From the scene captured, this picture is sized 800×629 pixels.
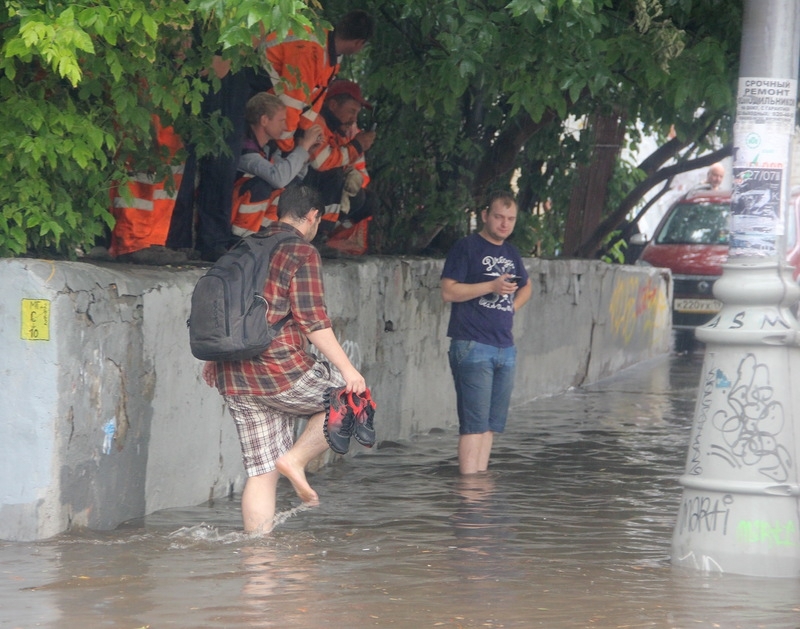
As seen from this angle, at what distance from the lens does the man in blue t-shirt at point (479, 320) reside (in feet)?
28.0

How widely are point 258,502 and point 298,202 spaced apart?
54.9 inches

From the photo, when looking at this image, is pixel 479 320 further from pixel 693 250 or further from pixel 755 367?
pixel 693 250

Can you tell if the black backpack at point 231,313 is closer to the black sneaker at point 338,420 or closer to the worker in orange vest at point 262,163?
the black sneaker at point 338,420

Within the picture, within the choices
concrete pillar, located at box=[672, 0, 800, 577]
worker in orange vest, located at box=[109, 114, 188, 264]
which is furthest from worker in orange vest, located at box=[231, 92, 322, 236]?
concrete pillar, located at box=[672, 0, 800, 577]

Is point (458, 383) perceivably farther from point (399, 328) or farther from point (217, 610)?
point (217, 610)

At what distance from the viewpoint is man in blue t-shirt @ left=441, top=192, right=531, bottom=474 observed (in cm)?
855

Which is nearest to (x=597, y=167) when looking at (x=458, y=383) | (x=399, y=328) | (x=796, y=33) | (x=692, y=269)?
(x=692, y=269)

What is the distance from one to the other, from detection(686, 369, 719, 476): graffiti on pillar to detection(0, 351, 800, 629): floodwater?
0.47 metres

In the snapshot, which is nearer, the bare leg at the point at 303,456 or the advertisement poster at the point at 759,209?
the advertisement poster at the point at 759,209

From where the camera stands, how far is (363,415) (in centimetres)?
625

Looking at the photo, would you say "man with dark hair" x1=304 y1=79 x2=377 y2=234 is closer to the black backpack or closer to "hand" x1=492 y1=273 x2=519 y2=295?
"hand" x1=492 y1=273 x2=519 y2=295

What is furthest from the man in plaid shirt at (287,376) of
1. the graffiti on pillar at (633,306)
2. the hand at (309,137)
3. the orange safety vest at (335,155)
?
the graffiti on pillar at (633,306)

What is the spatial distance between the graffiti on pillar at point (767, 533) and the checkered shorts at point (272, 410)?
1.90 meters

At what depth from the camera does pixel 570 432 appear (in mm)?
11062
